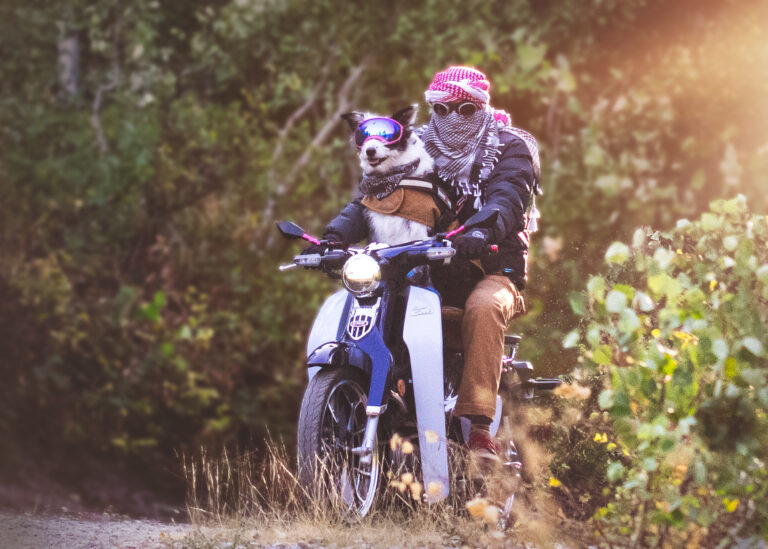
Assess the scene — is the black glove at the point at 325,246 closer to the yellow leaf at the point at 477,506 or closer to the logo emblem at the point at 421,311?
the logo emblem at the point at 421,311

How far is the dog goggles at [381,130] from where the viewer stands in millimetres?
4953

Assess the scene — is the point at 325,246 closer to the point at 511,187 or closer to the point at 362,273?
the point at 362,273

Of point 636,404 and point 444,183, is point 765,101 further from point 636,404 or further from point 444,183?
point 636,404

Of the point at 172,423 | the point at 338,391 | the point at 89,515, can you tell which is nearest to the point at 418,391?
the point at 338,391

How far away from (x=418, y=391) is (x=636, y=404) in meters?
0.98

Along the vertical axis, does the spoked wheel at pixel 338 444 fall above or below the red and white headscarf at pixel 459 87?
below

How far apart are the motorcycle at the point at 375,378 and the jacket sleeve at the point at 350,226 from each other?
12.0 inches

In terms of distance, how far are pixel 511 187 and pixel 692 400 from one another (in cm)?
147

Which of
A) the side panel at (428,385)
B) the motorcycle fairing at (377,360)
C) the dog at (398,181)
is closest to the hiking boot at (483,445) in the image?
the side panel at (428,385)

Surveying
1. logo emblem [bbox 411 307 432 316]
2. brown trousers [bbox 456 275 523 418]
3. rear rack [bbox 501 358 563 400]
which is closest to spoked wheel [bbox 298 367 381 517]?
logo emblem [bbox 411 307 432 316]

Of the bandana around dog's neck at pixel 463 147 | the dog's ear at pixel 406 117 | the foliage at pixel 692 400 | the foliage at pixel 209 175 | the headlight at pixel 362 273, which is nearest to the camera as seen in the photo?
the foliage at pixel 692 400

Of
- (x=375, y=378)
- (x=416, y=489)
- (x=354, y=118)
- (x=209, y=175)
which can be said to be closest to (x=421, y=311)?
(x=375, y=378)

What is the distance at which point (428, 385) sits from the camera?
15.4 feet

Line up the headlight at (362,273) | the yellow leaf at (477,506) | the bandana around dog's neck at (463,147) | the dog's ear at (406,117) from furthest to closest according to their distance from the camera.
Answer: the bandana around dog's neck at (463,147)
the dog's ear at (406,117)
the headlight at (362,273)
the yellow leaf at (477,506)
